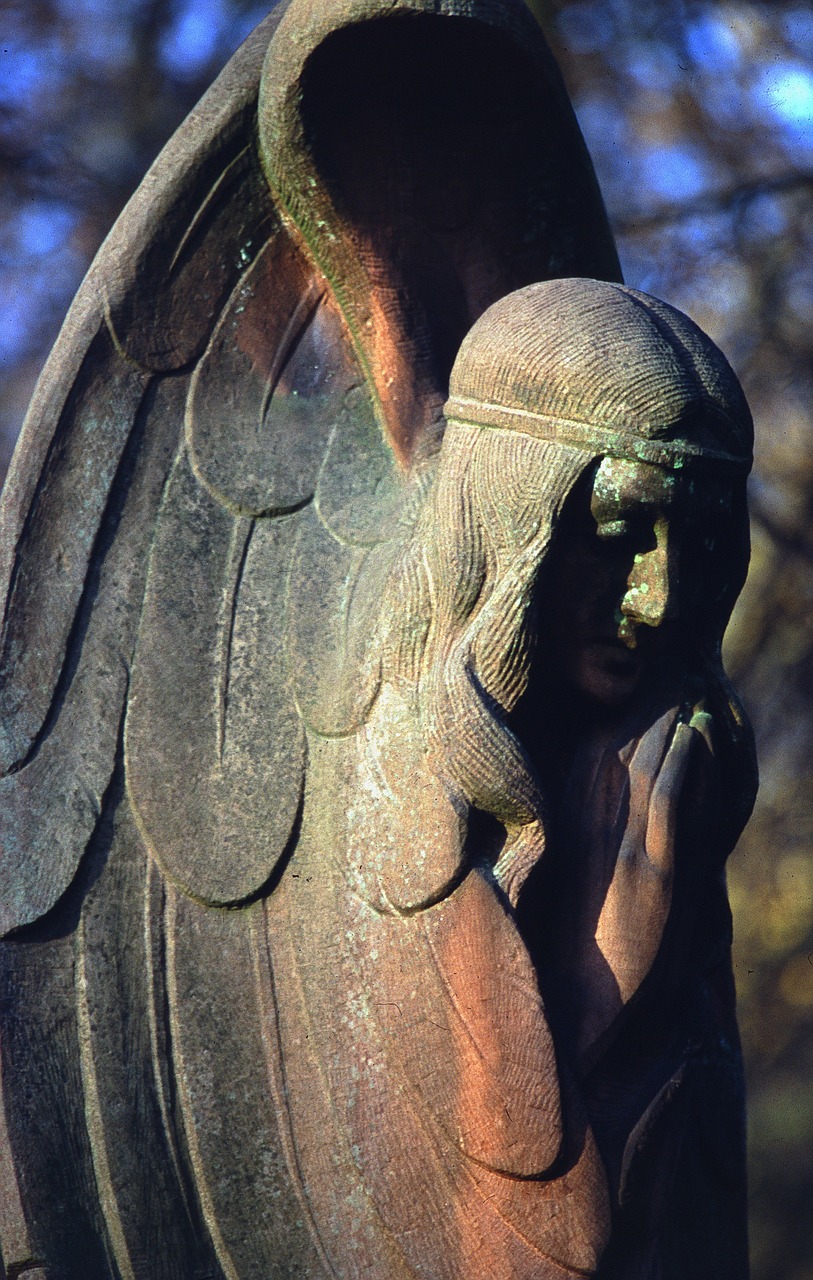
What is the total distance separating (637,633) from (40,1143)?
80cm

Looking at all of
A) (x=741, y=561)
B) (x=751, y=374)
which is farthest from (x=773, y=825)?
(x=741, y=561)

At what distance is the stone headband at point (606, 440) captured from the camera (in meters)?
1.53

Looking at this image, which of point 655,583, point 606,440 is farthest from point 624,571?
point 606,440

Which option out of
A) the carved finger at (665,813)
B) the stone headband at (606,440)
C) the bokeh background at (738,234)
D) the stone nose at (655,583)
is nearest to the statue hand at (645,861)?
the carved finger at (665,813)

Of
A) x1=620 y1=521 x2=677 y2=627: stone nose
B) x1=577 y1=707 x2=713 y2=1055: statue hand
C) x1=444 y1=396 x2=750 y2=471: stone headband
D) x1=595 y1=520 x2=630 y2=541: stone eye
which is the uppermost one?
x1=444 y1=396 x2=750 y2=471: stone headband

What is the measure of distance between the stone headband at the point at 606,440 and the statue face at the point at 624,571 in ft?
0.04

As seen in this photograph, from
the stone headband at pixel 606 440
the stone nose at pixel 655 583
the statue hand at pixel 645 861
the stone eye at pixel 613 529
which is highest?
the stone headband at pixel 606 440

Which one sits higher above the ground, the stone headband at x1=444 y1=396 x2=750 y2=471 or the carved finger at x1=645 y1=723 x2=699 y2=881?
the stone headband at x1=444 y1=396 x2=750 y2=471

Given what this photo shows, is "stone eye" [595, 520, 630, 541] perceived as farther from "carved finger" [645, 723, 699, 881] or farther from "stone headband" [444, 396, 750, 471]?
"carved finger" [645, 723, 699, 881]

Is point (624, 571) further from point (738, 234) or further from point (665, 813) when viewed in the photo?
point (738, 234)

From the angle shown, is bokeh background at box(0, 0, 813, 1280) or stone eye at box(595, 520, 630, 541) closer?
stone eye at box(595, 520, 630, 541)

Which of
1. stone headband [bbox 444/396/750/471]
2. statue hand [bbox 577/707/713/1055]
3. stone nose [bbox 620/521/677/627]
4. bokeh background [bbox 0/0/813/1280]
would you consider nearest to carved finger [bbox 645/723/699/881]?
statue hand [bbox 577/707/713/1055]

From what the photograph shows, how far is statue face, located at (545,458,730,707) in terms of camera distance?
1.55 metres

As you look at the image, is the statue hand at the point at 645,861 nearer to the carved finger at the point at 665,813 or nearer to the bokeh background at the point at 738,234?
the carved finger at the point at 665,813
